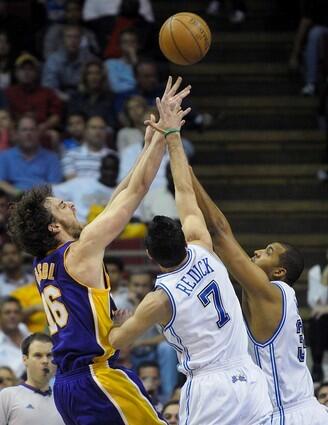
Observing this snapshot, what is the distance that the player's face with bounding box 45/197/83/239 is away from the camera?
23.9ft

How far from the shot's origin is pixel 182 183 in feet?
23.6

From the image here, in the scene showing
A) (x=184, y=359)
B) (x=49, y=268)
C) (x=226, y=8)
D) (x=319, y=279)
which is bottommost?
(x=319, y=279)

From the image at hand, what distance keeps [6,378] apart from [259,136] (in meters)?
6.05

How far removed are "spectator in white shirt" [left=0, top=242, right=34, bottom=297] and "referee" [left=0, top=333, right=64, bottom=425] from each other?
3.09 metres

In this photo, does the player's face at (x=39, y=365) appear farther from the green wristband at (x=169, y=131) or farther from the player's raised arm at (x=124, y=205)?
the green wristband at (x=169, y=131)

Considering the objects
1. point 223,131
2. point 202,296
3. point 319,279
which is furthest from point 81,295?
point 223,131

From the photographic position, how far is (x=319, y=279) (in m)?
12.4

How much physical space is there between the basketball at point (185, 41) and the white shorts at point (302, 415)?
2282 millimetres

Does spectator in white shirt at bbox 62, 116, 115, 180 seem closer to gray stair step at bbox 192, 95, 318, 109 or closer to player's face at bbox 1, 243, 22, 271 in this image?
player's face at bbox 1, 243, 22, 271

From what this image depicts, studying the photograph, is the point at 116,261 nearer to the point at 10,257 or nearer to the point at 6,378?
the point at 10,257

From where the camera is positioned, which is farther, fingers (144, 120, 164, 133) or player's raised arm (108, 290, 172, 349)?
fingers (144, 120, 164, 133)

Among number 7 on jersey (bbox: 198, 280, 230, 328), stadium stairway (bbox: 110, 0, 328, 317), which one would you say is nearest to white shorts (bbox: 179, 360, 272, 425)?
number 7 on jersey (bbox: 198, 280, 230, 328)

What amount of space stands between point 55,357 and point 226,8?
1036 centimetres

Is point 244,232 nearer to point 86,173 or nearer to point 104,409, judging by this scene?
point 86,173
